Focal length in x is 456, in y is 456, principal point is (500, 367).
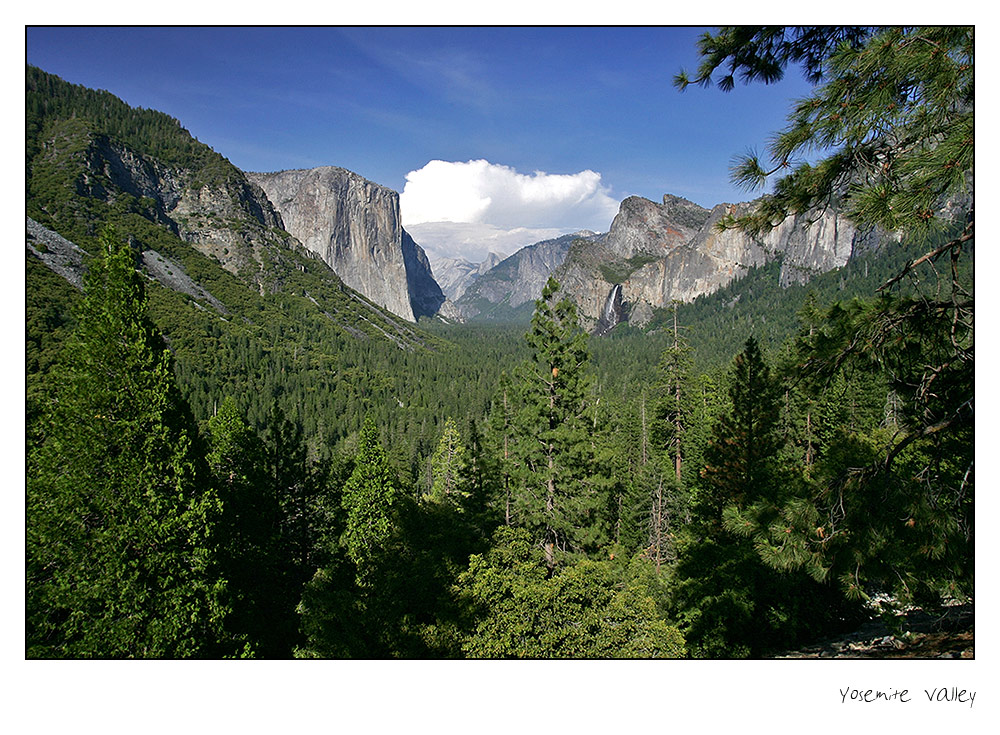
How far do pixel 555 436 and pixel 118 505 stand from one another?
339 inches

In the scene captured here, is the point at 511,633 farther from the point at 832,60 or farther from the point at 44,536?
the point at 832,60

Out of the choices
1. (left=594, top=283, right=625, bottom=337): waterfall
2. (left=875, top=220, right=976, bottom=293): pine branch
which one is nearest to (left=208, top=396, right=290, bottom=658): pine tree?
(left=875, top=220, right=976, bottom=293): pine branch

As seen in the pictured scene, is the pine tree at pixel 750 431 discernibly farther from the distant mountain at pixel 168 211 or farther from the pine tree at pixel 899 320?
the distant mountain at pixel 168 211

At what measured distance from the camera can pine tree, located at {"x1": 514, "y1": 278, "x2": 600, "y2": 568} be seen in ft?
38.7

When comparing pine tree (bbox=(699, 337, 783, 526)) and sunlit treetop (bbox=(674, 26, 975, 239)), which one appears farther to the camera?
pine tree (bbox=(699, 337, 783, 526))

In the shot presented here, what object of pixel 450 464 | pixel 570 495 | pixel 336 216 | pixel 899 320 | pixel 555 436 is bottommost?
pixel 450 464

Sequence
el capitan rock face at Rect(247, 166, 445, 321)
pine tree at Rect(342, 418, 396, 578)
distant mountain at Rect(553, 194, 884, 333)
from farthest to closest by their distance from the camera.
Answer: el capitan rock face at Rect(247, 166, 445, 321), distant mountain at Rect(553, 194, 884, 333), pine tree at Rect(342, 418, 396, 578)

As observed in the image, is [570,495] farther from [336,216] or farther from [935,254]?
[336,216]

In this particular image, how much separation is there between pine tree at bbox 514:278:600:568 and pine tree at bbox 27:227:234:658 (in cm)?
758

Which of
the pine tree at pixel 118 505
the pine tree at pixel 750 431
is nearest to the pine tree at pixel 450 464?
the pine tree at pixel 750 431

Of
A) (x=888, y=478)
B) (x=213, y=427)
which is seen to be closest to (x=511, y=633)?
(x=888, y=478)

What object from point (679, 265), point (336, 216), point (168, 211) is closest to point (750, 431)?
point (168, 211)

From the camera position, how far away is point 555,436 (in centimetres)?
1168

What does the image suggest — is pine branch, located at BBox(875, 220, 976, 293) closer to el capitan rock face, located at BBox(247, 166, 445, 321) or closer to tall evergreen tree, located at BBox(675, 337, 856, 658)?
tall evergreen tree, located at BBox(675, 337, 856, 658)
